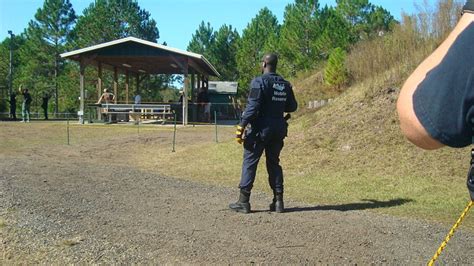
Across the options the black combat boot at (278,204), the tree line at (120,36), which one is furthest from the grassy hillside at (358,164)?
the tree line at (120,36)

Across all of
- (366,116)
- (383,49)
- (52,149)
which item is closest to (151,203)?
(366,116)

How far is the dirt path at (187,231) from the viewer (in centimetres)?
475

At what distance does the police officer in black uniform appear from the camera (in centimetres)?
682

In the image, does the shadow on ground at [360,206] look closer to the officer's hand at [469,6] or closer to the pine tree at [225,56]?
the officer's hand at [469,6]

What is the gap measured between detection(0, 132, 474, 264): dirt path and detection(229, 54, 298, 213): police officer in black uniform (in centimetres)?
Result: 31

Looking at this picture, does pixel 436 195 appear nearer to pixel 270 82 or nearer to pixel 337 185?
pixel 337 185

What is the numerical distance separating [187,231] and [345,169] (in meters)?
5.77

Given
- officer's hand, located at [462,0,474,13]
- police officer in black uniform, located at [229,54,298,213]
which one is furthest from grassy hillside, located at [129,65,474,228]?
officer's hand, located at [462,0,474,13]

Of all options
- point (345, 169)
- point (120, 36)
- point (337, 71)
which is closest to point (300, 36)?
point (120, 36)

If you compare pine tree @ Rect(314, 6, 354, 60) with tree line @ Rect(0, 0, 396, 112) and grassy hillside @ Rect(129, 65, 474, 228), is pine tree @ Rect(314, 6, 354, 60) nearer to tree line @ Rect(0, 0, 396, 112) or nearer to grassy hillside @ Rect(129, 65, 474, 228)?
tree line @ Rect(0, 0, 396, 112)

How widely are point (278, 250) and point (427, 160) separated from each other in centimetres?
651

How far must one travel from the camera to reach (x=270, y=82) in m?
6.91

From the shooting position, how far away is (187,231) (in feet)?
18.3

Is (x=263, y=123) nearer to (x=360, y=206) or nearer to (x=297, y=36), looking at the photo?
(x=360, y=206)
